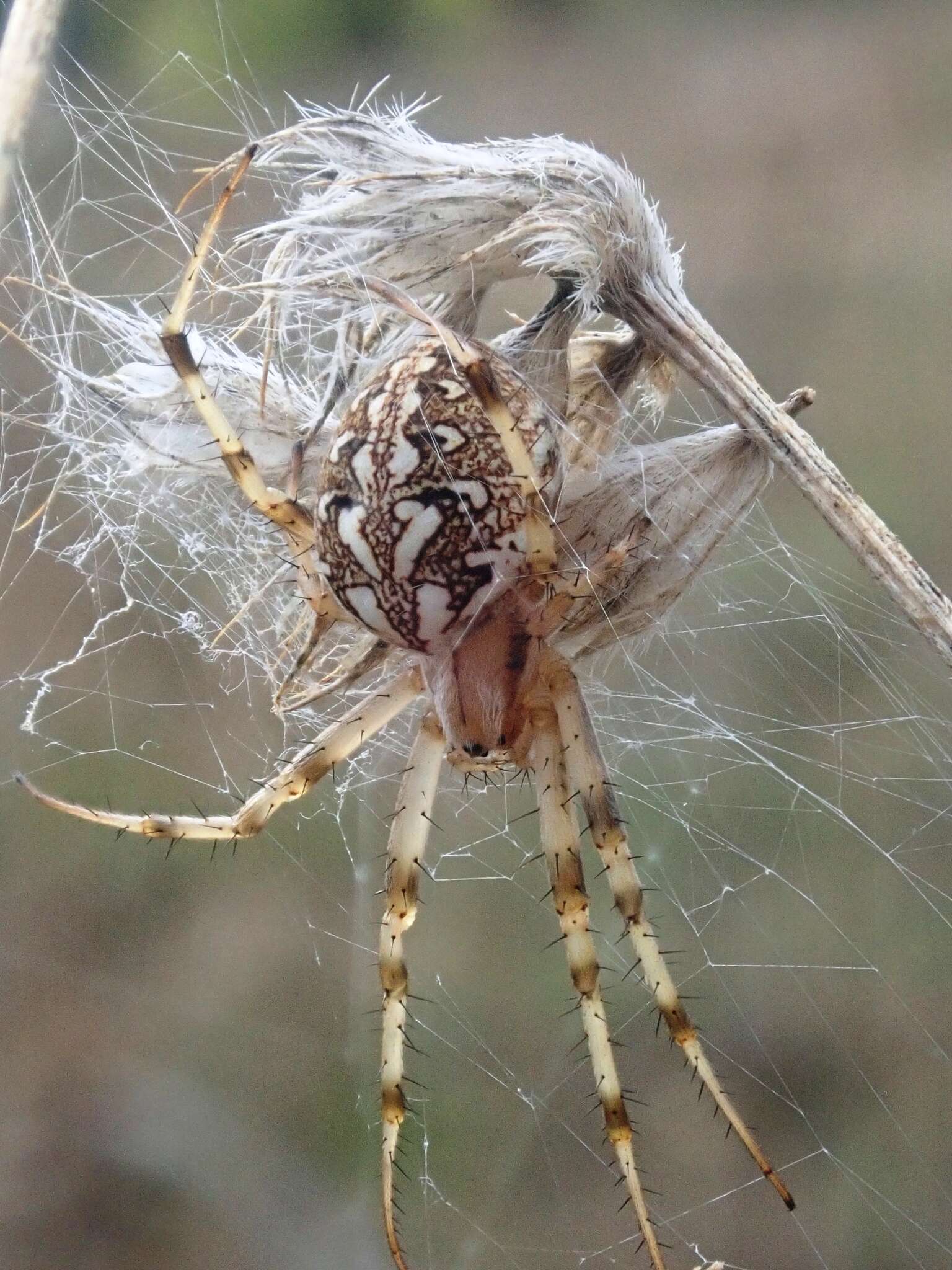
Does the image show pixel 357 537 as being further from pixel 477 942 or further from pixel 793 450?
pixel 477 942

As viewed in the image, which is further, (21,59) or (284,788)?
(284,788)

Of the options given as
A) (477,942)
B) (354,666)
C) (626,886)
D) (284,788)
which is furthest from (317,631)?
(477,942)

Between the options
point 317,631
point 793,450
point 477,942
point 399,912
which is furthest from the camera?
point 477,942

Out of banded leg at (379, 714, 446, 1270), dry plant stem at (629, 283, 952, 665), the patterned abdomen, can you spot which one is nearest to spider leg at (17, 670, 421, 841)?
banded leg at (379, 714, 446, 1270)

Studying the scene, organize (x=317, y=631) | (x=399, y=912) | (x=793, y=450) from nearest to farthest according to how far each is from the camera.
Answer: (x=793, y=450) < (x=317, y=631) < (x=399, y=912)

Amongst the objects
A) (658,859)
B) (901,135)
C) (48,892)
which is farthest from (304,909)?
(901,135)

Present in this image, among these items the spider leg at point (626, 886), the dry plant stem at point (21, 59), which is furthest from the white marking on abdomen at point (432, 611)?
the dry plant stem at point (21, 59)

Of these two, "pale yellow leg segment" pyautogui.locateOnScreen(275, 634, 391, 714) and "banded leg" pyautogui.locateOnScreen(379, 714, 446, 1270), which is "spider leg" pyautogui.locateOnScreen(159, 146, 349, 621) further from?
"banded leg" pyautogui.locateOnScreen(379, 714, 446, 1270)
